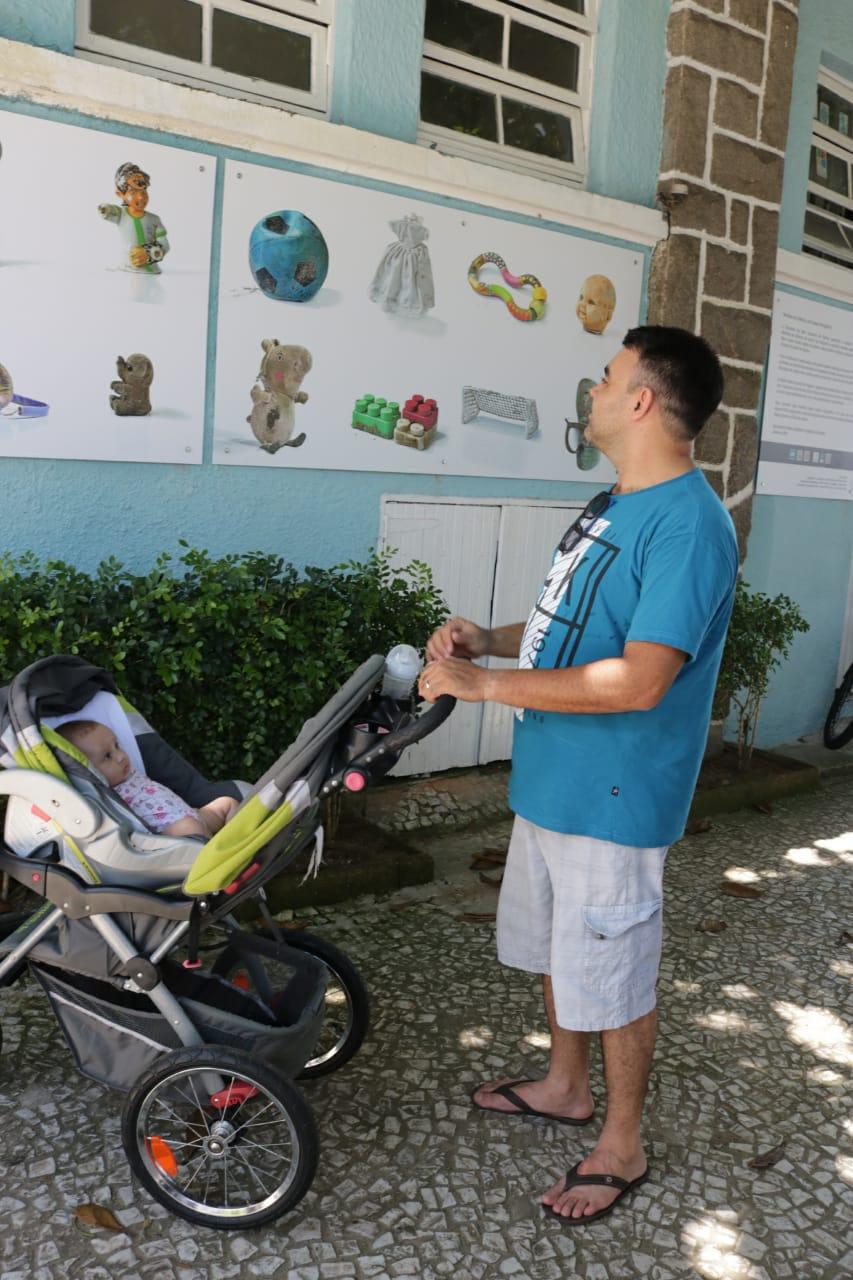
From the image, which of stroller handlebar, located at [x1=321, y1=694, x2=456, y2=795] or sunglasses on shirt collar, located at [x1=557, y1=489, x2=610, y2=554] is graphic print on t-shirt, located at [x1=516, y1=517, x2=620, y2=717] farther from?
stroller handlebar, located at [x1=321, y1=694, x2=456, y2=795]

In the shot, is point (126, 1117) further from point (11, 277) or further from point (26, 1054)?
point (11, 277)

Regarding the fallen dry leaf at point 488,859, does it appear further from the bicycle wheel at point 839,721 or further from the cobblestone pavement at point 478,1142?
the bicycle wheel at point 839,721

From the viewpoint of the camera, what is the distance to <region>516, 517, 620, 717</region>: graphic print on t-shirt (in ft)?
9.00

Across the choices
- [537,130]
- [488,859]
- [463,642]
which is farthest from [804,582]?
[463,642]

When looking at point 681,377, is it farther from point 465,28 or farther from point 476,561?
point 465,28

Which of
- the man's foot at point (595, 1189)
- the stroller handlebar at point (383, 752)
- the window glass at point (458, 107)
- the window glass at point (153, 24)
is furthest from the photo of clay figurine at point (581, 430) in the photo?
the man's foot at point (595, 1189)

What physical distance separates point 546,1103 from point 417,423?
315 centimetres

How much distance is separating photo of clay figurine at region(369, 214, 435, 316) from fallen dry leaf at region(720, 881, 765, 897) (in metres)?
2.92

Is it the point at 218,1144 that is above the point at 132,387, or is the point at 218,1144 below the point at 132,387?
below

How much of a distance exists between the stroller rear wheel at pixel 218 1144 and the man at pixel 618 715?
673 millimetres

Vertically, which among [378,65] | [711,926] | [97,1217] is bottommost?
[97,1217]

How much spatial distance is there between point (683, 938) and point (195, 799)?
2.24m

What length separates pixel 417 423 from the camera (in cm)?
529

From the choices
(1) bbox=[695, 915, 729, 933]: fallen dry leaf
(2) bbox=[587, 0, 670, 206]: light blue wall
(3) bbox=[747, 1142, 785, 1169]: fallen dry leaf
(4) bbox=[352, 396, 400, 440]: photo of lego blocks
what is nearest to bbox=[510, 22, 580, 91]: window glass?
(2) bbox=[587, 0, 670, 206]: light blue wall
